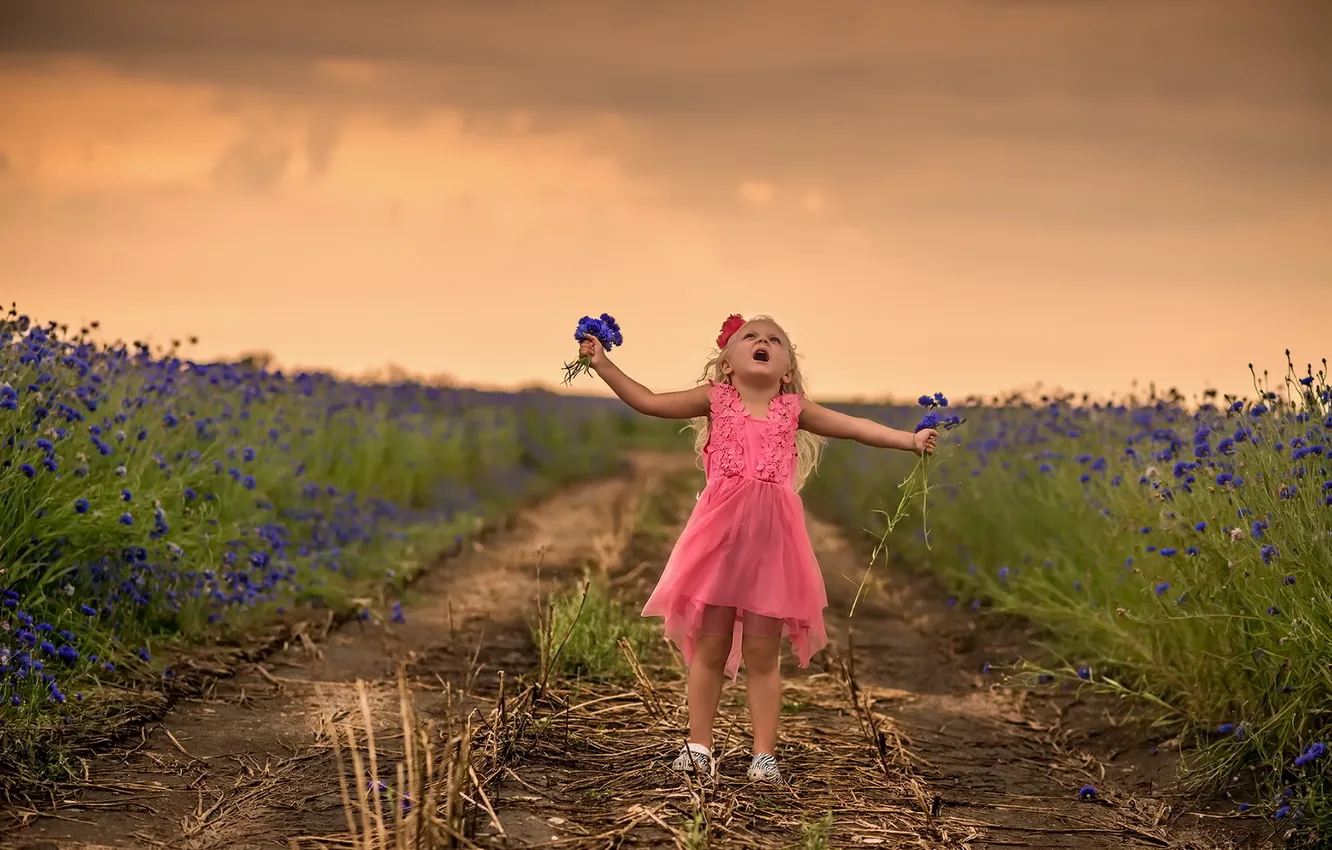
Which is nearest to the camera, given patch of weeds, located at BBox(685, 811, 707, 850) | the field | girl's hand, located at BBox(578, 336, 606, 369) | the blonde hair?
patch of weeds, located at BBox(685, 811, 707, 850)

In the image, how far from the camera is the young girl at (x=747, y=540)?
15.6ft

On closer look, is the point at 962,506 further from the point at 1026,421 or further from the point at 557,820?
the point at 557,820

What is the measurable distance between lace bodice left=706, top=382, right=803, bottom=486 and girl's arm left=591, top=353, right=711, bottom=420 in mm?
70

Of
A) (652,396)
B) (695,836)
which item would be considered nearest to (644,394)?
(652,396)

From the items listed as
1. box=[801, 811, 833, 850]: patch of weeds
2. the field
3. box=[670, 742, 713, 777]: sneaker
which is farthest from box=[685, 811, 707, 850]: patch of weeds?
box=[670, 742, 713, 777]: sneaker

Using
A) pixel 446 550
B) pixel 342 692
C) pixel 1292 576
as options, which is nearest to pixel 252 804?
pixel 342 692

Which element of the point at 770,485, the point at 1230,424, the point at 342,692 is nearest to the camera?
the point at 770,485

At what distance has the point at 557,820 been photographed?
4.17 metres

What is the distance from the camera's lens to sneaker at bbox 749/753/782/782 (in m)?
4.79

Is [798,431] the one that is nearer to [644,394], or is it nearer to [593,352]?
[644,394]

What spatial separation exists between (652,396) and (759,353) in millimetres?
438

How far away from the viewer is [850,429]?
5.02m

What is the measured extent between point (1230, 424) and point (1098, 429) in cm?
222

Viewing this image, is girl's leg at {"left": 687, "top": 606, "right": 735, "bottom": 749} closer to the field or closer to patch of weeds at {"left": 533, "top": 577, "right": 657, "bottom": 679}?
the field
